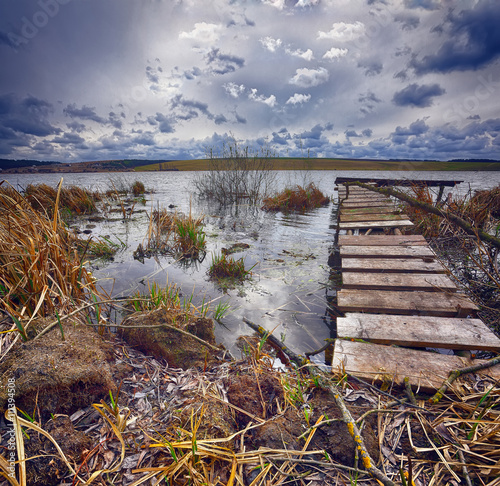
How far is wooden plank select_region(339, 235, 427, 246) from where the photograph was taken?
4.50m

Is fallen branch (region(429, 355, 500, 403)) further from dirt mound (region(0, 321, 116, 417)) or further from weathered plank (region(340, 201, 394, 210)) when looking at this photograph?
weathered plank (region(340, 201, 394, 210))

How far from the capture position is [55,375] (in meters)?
1.34

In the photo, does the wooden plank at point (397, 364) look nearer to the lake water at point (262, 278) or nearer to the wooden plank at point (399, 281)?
the lake water at point (262, 278)

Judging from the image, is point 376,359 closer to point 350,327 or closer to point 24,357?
point 350,327

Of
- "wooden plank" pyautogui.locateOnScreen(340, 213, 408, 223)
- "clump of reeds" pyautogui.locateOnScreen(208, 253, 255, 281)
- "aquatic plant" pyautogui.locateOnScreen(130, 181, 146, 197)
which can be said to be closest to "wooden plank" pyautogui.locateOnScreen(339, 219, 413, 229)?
"wooden plank" pyautogui.locateOnScreen(340, 213, 408, 223)

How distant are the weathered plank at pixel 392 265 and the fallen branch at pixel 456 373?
77.7 inches

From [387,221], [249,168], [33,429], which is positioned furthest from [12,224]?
[249,168]

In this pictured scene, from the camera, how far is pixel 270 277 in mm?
4441

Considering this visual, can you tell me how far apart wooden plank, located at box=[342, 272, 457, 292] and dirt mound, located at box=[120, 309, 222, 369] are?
6.79 ft

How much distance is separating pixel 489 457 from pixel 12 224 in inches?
146

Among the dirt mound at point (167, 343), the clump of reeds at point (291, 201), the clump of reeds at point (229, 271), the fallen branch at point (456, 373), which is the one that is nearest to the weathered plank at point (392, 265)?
the clump of reeds at point (229, 271)

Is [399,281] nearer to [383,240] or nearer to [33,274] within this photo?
[383,240]

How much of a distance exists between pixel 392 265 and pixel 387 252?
56 cm

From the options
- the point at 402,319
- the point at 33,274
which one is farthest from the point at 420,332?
the point at 33,274
